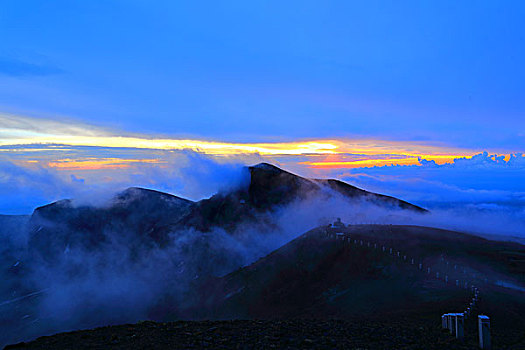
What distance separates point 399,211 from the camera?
120875 mm

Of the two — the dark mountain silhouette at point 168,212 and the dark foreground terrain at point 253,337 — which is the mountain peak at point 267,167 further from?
the dark foreground terrain at point 253,337

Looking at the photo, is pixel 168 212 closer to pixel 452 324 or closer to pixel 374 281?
pixel 374 281

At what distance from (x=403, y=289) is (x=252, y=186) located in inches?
3425

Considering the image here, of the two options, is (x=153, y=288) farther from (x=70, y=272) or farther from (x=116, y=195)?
(x=116, y=195)

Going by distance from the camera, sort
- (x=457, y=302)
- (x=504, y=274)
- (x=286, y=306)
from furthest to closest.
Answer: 1. (x=286, y=306)
2. (x=504, y=274)
3. (x=457, y=302)

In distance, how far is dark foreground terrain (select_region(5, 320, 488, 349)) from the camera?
11375mm

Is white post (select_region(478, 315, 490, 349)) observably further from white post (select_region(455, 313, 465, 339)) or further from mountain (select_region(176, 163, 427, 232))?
mountain (select_region(176, 163, 427, 232))

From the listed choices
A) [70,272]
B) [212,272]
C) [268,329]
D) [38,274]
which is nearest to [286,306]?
[268,329]

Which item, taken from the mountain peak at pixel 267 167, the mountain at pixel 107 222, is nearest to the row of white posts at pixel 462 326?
the mountain peak at pixel 267 167

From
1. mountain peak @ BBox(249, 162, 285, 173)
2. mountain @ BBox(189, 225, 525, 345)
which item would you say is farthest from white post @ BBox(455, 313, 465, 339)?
mountain peak @ BBox(249, 162, 285, 173)

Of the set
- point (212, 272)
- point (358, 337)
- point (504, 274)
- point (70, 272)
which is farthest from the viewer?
point (70, 272)

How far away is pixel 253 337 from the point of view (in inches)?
476

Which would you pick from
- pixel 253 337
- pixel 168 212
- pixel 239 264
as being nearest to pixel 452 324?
pixel 253 337

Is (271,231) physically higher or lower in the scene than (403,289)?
lower
